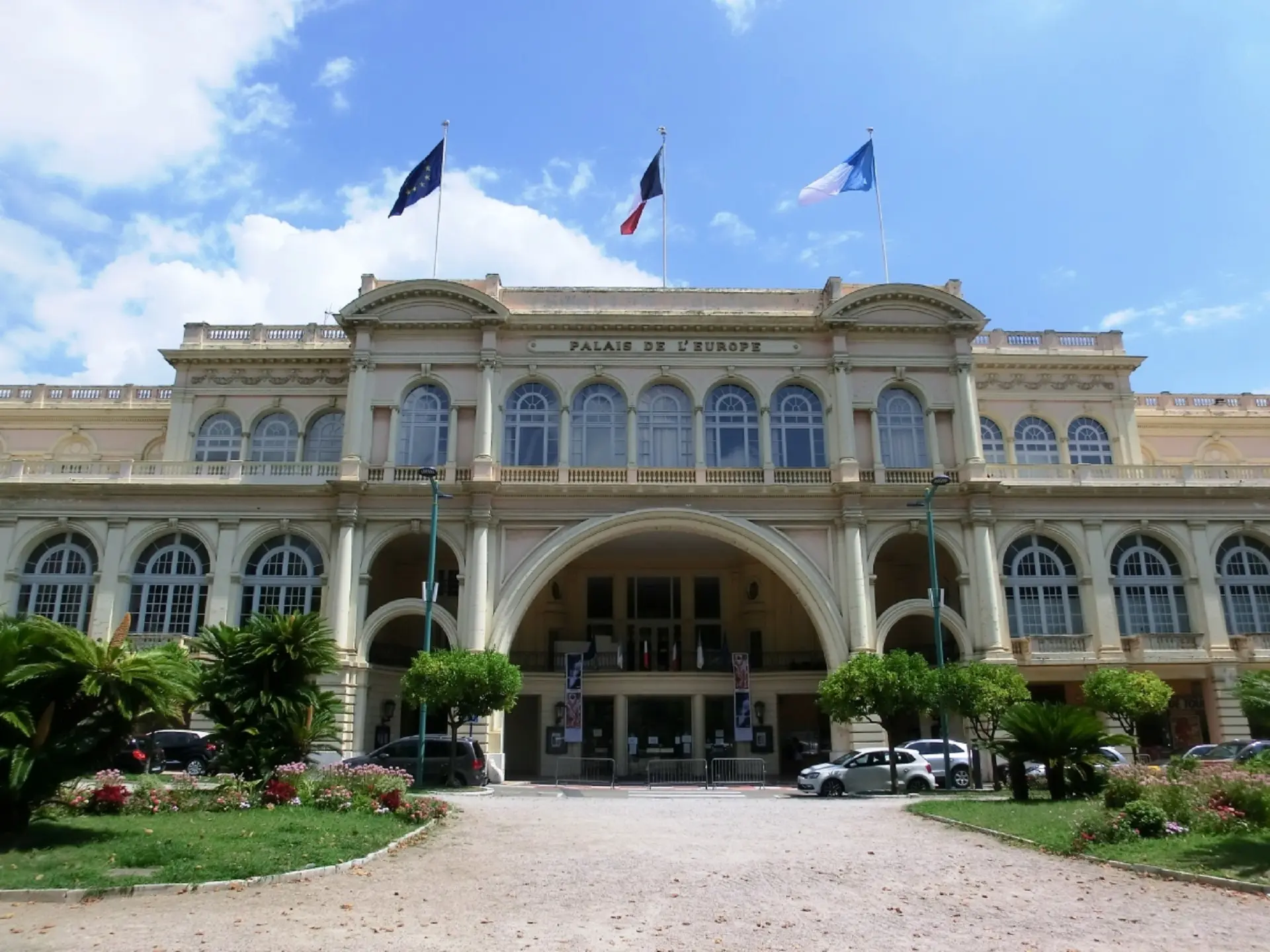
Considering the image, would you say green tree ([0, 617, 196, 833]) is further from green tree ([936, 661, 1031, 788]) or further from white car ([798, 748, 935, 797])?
green tree ([936, 661, 1031, 788])

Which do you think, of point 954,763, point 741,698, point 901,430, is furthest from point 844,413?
point 954,763

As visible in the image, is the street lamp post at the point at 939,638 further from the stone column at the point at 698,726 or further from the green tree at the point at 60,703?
the green tree at the point at 60,703

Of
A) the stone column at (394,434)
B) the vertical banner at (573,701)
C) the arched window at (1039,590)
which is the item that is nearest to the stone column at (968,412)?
the arched window at (1039,590)

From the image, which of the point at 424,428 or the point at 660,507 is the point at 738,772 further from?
the point at 424,428

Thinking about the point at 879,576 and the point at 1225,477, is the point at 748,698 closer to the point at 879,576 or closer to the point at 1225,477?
the point at 879,576

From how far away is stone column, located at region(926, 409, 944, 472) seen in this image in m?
38.2

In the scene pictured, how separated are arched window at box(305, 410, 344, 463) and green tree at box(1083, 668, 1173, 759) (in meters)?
30.9

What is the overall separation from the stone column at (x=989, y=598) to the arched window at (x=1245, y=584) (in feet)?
30.7

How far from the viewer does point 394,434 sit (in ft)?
125

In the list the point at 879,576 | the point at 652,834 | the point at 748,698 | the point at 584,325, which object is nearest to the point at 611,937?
the point at 652,834

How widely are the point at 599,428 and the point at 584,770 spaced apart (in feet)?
45.6

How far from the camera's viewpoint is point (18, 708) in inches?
543

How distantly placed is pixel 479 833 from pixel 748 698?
21977mm

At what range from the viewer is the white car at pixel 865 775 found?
90.6ft
